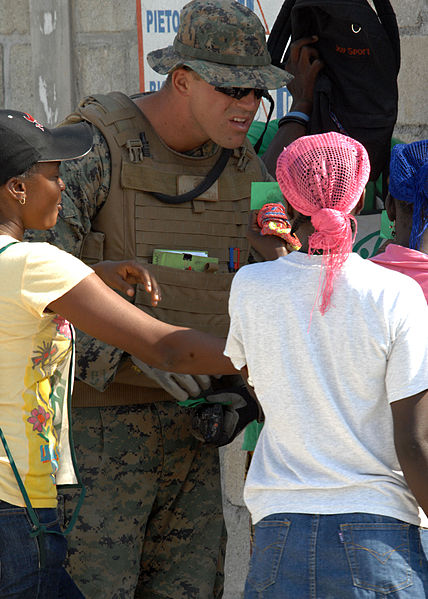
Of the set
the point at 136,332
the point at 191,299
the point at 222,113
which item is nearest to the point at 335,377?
the point at 136,332

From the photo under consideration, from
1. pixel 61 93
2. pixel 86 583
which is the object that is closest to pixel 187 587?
pixel 86 583

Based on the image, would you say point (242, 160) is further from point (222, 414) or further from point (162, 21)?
point (162, 21)

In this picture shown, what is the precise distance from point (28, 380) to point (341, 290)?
76 cm

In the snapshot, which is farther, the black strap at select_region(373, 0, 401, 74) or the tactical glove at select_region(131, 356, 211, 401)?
the black strap at select_region(373, 0, 401, 74)

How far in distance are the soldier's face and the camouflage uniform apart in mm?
72

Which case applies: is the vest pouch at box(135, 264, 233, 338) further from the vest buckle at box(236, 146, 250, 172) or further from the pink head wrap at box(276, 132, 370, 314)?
the pink head wrap at box(276, 132, 370, 314)

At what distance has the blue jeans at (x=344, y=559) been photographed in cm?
180

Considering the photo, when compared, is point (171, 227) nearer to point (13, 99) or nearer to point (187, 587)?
point (187, 587)

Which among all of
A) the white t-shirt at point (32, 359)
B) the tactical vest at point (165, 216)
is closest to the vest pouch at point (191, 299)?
the tactical vest at point (165, 216)

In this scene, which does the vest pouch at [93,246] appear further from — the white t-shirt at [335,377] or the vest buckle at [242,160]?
the white t-shirt at [335,377]

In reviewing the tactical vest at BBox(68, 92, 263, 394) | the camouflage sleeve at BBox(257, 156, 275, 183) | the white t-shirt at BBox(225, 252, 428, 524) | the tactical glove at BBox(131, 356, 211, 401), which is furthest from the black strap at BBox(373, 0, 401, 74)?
the white t-shirt at BBox(225, 252, 428, 524)

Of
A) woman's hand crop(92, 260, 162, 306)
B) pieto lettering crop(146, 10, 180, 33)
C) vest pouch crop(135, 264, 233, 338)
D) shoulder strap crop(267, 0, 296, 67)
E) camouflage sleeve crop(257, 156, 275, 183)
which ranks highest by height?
shoulder strap crop(267, 0, 296, 67)

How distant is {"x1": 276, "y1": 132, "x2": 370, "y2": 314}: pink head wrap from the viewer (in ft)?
6.19

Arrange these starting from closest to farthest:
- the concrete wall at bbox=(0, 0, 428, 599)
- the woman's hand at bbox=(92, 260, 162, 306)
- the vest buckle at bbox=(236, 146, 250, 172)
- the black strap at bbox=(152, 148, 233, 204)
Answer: the woman's hand at bbox=(92, 260, 162, 306) < the black strap at bbox=(152, 148, 233, 204) < the vest buckle at bbox=(236, 146, 250, 172) < the concrete wall at bbox=(0, 0, 428, 599)
